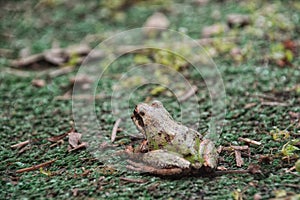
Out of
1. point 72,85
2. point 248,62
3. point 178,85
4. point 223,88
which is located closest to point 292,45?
point 248,62

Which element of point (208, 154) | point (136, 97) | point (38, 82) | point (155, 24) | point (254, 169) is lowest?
point (254, 169)

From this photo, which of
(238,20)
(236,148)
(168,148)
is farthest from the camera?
(238,20)

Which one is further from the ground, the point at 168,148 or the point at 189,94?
the point at 189,94

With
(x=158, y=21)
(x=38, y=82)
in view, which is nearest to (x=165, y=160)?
(x=38, y=82)

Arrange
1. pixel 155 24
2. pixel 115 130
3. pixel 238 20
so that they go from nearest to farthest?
1. pixel 115 130
2. pixel 238 20
3. pixel 155 24

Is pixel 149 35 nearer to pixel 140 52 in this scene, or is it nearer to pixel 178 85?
pixel 140 52

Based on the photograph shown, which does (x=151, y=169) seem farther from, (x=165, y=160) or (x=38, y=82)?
(x=38, y=82)

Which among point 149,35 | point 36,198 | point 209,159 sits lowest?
point 36,198
